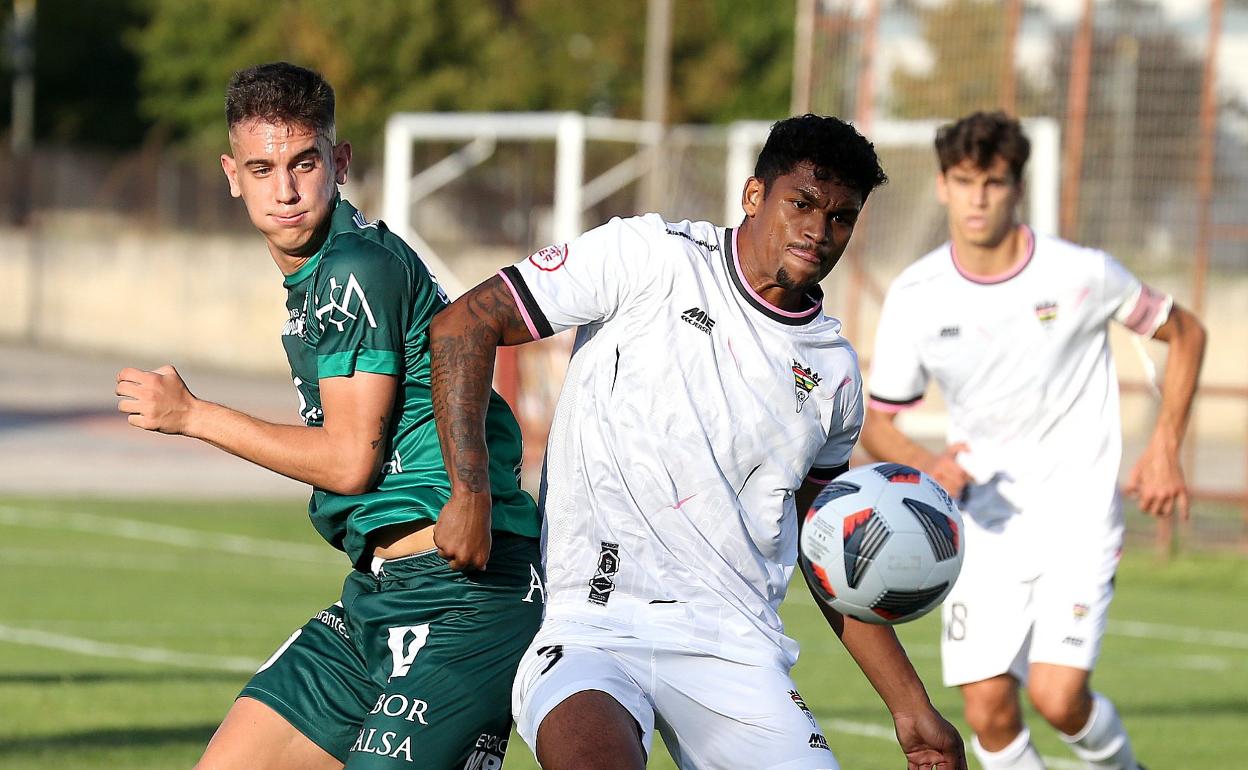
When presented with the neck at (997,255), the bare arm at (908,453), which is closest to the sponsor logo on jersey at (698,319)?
the bare arm at (908,453)

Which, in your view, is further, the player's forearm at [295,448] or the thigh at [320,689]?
the thigh at [320,689]

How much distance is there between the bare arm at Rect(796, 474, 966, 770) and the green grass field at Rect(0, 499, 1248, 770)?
3.36 m

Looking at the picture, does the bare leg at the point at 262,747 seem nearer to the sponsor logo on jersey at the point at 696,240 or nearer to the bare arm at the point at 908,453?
the sponsor logo on jersey at the point at 696,240

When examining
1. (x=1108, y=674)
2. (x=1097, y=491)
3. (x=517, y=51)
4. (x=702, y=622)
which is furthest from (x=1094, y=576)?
(x=517, y=51)

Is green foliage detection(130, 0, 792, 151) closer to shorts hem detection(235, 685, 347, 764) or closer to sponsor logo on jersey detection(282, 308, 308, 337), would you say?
sponsor logo on jersey detection(282, 308, 308, 337)

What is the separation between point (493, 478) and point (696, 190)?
1555 cm

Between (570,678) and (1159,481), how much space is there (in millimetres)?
3276

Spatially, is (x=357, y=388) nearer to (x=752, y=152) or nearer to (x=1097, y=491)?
(x=1097, y=491)

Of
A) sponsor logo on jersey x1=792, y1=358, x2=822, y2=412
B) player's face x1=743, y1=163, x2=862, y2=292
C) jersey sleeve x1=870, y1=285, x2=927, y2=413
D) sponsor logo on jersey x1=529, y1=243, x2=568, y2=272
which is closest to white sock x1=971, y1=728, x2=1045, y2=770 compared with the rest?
jersey sleeve x1=870, y1=285, x2=927, y2=413

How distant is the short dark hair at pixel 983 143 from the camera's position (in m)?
7.12

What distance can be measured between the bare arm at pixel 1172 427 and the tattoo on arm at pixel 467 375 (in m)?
3.22

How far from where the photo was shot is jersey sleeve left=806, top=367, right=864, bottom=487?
4863mm

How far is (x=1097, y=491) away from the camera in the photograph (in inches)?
285

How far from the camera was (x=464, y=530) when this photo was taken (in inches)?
172
